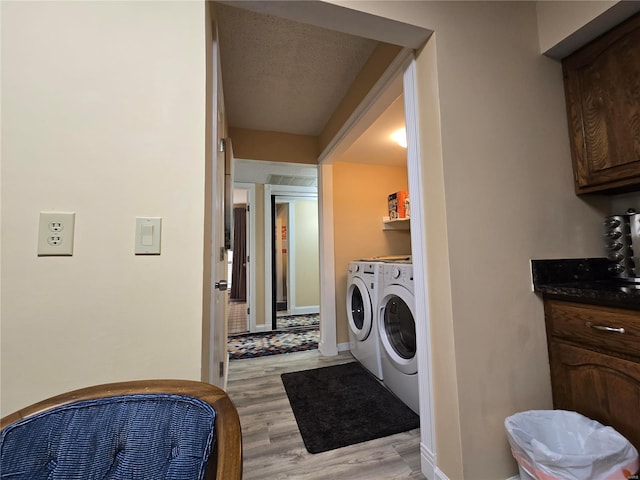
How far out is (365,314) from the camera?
2.31 metres

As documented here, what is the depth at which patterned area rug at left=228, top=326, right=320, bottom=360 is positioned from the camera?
2.96 m

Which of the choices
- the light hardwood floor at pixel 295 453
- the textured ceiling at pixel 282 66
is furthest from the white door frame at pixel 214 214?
the light hardwood floor at pixel 295 453

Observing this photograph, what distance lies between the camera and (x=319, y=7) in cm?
108

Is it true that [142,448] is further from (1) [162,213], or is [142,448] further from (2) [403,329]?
(2) [403,329]

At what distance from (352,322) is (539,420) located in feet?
5.33

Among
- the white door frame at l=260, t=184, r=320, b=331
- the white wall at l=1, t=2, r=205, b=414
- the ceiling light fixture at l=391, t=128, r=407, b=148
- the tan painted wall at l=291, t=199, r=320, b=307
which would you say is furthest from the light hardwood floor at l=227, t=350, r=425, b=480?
the tan painted wall at l=291, t=199, r=320, b=307

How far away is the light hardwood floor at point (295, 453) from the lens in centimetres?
128

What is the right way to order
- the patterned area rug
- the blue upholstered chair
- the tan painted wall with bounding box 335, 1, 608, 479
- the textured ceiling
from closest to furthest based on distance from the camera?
the blue upholstered chair, the tan painted wall with bounding box 335, 1, 608, 479, the textured ceiling, the patterned area rug

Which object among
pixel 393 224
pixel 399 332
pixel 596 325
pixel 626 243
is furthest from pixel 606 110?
pixel 393 224

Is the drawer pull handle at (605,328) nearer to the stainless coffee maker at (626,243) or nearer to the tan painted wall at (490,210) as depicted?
the tan painted wall at (490,210)

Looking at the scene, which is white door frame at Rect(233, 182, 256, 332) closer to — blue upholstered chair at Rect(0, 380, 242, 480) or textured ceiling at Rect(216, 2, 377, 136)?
textured ceiling at Rect(216, 2, 377, 136)

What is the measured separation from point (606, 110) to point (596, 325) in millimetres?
977

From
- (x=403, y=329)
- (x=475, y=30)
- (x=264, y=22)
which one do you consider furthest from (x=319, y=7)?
(x=403, y=329)

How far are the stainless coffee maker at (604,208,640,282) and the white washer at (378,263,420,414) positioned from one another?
3.22 ft
